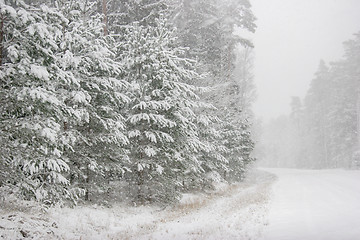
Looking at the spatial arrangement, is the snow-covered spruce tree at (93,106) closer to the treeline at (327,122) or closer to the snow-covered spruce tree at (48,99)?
the snow-covered spruce tree at (48,99)

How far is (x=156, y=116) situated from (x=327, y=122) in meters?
42.2

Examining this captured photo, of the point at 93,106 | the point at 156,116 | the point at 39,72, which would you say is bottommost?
the point at 156,116

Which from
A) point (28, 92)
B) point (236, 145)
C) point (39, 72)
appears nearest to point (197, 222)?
point (28, 92)

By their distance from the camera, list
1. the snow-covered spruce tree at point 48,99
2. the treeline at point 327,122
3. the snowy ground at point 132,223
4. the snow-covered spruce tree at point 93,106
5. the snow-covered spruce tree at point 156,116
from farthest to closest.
Result: the treeline at point 327,122 < the snow-covered spruce tree at point 156,116 < the snow-covered spruce tree at point 93,106 < the snowy ground at point 132,223 < the snow-covered spruce tree at point 48,99

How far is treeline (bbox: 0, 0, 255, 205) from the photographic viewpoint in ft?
22.4

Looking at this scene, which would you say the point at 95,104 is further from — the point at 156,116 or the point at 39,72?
the point at 39,72

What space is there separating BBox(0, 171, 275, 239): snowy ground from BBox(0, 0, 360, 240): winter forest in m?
0.05

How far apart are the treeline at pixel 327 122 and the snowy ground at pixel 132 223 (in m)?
26.9

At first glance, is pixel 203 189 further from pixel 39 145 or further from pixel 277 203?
pixel 39 145

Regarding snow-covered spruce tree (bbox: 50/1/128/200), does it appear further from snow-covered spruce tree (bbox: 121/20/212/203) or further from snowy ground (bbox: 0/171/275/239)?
snowy ground (bbox: 0/171/275/239)

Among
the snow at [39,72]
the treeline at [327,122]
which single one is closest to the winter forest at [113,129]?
the snow at [39,72]

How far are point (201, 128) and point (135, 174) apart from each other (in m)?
5.22

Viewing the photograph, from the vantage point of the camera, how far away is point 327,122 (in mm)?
44094

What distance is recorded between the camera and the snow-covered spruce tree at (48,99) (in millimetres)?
6609
